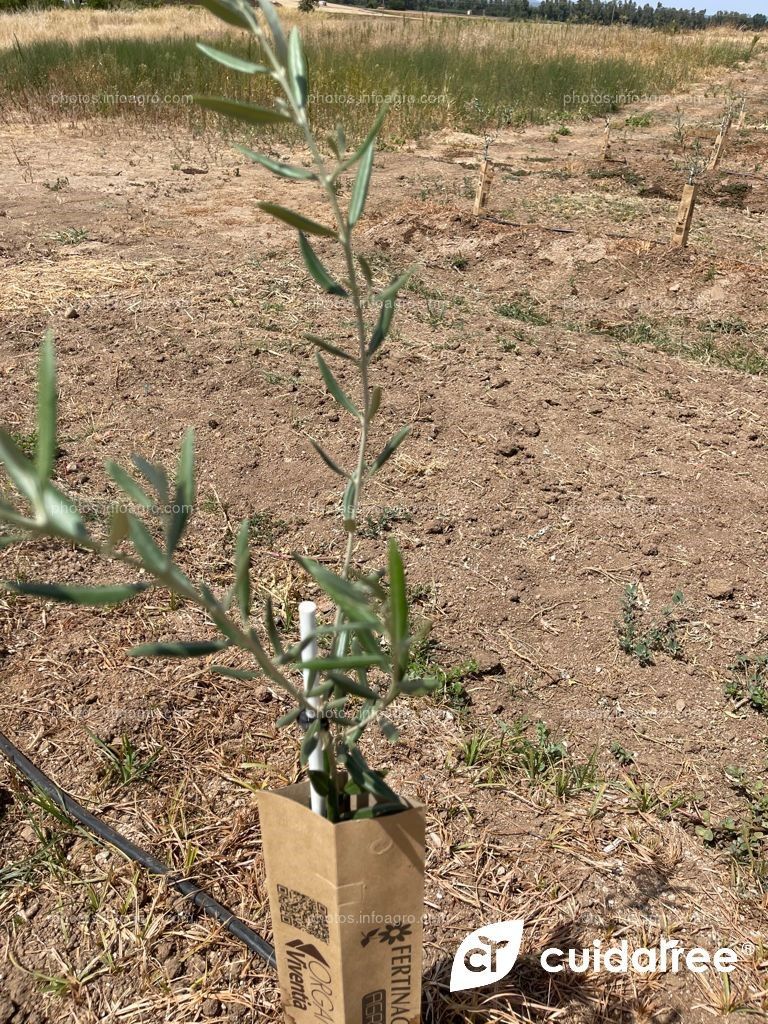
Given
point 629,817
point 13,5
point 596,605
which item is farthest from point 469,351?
point 13,5

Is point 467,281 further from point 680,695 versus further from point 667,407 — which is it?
point 680,695

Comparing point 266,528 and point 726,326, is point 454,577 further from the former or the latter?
point 726,326

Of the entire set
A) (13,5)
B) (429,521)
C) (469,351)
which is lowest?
(429,521)

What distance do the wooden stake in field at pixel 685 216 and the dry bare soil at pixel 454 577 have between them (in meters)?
0.17

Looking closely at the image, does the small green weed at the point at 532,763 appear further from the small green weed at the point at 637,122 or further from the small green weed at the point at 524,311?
the small green weed at the point at 637,122

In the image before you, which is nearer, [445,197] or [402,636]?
[402,636]

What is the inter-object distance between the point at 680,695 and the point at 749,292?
3670 millimetres

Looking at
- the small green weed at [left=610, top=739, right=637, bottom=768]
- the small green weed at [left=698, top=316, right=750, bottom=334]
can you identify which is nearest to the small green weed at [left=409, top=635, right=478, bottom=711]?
the small green weed at [left=610, top=739, right=637, bottom=768]

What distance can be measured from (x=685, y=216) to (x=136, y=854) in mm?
5373

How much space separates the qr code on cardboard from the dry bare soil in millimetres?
480

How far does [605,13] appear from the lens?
1260 inches

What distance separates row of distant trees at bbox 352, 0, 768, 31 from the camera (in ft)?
90.8

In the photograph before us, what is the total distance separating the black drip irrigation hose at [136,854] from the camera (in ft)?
4.95

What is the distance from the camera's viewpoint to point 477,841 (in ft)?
5.73
